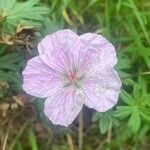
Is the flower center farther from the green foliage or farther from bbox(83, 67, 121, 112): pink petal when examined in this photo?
the green foliage

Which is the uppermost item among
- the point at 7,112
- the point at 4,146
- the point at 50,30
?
the point at 50,30

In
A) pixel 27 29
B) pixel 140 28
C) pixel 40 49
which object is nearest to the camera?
pixel 40 49

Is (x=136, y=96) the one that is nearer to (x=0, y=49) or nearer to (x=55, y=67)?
(x=55, y=67)

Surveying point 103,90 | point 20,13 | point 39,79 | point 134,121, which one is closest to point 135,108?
point 134,121

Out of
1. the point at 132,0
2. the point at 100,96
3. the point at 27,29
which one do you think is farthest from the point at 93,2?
the point at 100,96

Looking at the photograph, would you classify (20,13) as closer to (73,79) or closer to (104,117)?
(73,79)

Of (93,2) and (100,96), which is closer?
(100,96)

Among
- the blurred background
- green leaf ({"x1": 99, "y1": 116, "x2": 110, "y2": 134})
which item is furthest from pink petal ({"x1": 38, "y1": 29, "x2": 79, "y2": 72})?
green leaf ({"x1": 99, "y1": 116, "x2": 110, "y2": 134})
